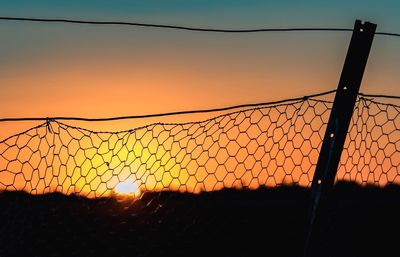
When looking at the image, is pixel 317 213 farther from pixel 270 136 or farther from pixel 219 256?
pixel 219 256

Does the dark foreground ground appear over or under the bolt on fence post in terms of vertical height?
under

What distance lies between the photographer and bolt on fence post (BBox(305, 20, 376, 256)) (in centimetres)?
546

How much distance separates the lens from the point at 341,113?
5.47 m

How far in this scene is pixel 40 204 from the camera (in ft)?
24.1

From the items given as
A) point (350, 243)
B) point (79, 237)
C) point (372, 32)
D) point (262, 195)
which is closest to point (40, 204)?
point (79, 237)

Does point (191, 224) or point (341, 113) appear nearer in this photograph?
point (341, 113)

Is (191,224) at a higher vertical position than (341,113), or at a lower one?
lower

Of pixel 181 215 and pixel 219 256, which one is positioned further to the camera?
pixel 181 215

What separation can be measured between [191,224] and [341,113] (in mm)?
2290

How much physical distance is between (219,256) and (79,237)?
1.32 meters

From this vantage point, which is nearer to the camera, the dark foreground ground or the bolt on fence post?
the bolt on fence post

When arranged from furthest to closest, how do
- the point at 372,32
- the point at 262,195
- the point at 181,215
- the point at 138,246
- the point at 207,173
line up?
the point at 181,215, the point at 138,246, the point at 262,195, the point at 207,173, the point at 372,32

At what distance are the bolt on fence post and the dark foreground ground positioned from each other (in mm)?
757

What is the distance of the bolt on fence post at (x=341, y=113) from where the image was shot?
5457mm
